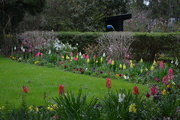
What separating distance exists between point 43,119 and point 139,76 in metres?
4.65

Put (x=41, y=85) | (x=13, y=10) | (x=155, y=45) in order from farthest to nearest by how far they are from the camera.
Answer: (x=13, y=10)
(x=155, y=45)
(x=41, y=85)

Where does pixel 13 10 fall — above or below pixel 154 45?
above

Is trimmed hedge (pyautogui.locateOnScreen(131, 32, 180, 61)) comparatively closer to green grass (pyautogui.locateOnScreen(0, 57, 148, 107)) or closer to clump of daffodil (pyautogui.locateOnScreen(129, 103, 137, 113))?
green grass (pyautogui.locateOnScreen(0, 57, 148, 107))

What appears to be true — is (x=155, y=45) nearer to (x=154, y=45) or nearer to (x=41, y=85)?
(x=154, y=45)

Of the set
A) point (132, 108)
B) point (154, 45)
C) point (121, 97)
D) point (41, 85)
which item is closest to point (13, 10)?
point (154, 45)

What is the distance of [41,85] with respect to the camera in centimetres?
631

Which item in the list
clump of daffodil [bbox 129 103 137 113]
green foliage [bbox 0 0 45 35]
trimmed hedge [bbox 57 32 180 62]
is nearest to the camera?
clump of daffodil [bbox 129 103 137 113]

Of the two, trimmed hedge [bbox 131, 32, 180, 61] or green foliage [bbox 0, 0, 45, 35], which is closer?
trimmed hedge [bbox 131, 32, 180, 61]

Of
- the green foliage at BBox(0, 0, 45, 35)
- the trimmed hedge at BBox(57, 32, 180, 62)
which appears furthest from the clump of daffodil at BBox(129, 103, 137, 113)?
the green foliage at BBox(0, 0, 45, 35)

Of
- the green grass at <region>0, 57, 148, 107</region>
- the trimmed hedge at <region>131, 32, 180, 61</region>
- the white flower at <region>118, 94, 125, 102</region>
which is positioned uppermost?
the trimmed hedge at <region>131, 32, 180, 61</region>

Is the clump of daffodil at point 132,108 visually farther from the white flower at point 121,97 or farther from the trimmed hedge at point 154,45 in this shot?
the trimmed hedge at point 154,45

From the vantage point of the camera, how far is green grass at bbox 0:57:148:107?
5086mm

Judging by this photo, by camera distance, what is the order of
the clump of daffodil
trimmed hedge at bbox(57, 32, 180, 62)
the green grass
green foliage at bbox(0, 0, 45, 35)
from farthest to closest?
green foliage at bbox(0, 0, 45, 35) < trimmed hedge at bbox(57, 32, 180, 62) < the green grass < the clump of daffodil

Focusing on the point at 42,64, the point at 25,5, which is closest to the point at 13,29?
the point at 25,5
